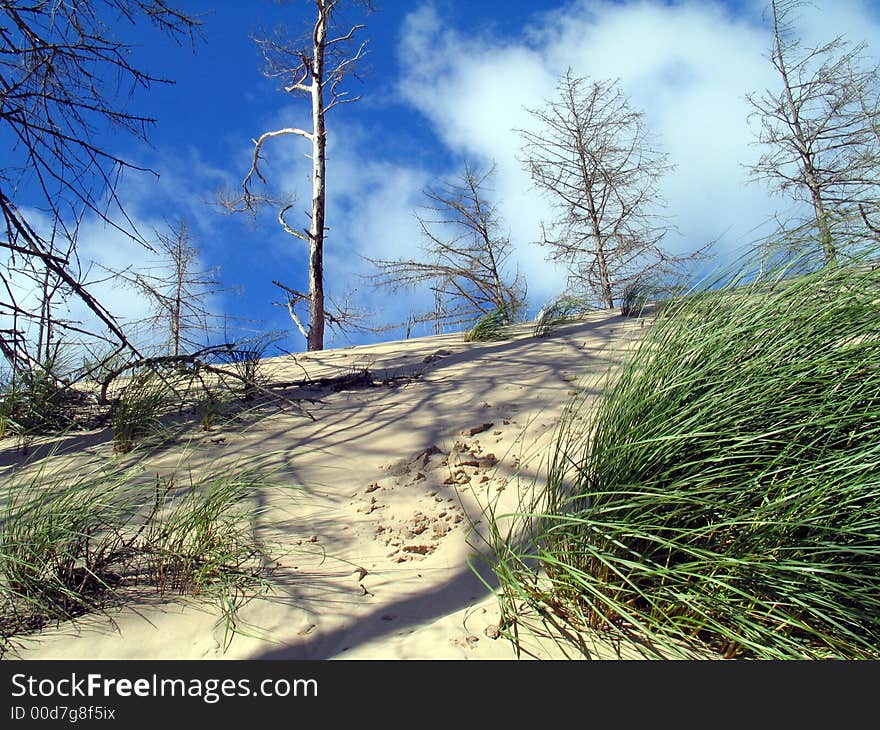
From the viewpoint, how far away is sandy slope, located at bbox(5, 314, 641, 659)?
7.55 ft

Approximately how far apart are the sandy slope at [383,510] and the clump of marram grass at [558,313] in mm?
1202

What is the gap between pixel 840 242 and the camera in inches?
113

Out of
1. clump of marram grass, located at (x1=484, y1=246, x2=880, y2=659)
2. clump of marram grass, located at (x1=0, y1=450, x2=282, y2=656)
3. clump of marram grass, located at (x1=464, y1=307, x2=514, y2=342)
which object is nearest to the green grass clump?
clump of marram grass, located at (x1=0, y1=450, x2=282, y2=656)

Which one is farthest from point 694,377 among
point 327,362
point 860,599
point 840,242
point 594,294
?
point 594,294

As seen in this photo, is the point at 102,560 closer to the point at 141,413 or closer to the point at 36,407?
the point at 141,413

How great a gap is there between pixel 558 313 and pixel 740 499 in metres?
5.92

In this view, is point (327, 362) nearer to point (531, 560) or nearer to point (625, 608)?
point (531, 560)

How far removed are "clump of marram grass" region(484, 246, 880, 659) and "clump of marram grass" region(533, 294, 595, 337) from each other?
454 centimetres

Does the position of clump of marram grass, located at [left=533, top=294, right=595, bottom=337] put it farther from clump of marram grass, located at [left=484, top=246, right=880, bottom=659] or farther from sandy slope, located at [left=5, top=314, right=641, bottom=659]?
clump of marram grass, located at [left=484, top=246, right=880, bottom=659]

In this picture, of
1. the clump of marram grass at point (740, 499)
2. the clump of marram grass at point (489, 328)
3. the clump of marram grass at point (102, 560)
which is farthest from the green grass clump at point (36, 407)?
the clump of marram grass at point (740, 499)

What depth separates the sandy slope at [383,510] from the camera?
7.55 feet

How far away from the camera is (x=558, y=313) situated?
25.4ft

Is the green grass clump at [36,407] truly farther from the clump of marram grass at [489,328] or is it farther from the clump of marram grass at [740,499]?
the clump of marram grass at [740,499]

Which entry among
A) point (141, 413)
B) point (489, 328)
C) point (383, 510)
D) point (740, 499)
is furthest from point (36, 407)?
point (740, 499)
